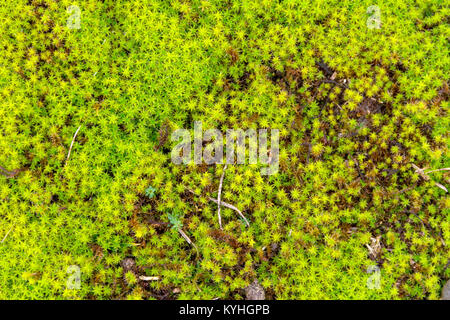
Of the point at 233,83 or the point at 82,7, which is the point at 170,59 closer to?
the point at 233,83

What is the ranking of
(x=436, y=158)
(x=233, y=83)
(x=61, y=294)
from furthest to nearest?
1. (x=233, y=83)
2. (x=436, y=158)
3. (x=61, y=294)

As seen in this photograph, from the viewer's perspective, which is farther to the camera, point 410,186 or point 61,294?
point 410,186

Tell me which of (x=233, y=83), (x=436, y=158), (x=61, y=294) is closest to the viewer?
(x=61, y=294)

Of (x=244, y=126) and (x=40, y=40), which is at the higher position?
(x=40, y=40)

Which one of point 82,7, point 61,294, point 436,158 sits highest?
point 82,7

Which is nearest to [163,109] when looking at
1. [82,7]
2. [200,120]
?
[200,120]
